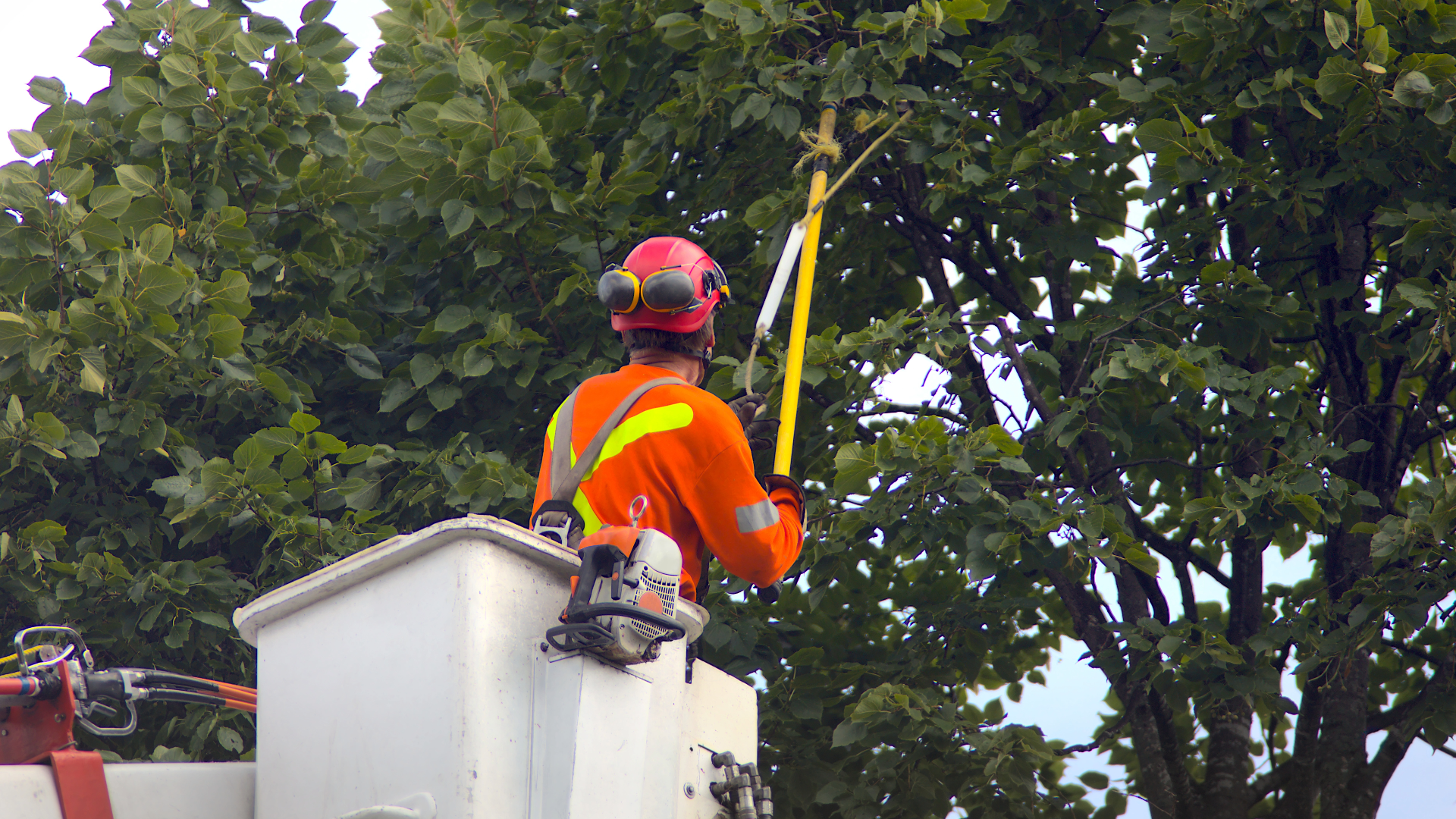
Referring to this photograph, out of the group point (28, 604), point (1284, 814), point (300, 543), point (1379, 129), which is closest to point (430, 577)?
point (300, 543)

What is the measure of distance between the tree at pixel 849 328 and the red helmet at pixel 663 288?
5.57ft

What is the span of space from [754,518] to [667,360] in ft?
2.03

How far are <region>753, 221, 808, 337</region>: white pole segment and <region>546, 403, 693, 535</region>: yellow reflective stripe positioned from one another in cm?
118

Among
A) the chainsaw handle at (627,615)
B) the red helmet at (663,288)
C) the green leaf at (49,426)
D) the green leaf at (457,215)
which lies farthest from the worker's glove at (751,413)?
the green leaf at (49,426)

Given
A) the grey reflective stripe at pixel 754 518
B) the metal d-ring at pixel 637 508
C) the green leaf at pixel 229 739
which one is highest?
the grey reflective stripe at pixel 754 518

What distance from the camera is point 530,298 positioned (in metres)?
6.88

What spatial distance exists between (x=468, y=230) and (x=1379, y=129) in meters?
4.40

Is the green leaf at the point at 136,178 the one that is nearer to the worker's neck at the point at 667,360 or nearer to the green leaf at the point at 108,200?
the green leaf at the point at 108,200

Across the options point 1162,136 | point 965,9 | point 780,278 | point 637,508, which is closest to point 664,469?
point 637,508

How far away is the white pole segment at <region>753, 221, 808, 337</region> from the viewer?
198 inches

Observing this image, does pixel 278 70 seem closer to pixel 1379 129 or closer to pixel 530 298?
pixel 530 298

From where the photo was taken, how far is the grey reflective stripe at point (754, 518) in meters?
3.77

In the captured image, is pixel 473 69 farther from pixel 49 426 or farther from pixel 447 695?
pixel 447 695

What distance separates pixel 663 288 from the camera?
155 inches
